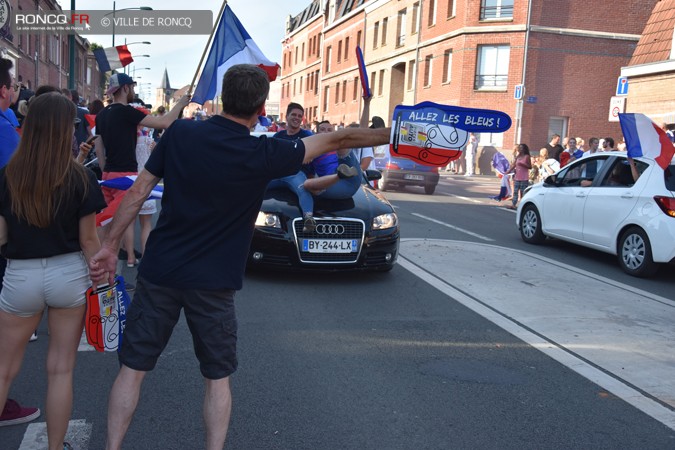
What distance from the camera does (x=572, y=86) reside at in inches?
1309

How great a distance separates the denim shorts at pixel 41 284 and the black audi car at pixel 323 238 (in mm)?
4086

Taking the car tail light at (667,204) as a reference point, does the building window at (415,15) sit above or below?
above

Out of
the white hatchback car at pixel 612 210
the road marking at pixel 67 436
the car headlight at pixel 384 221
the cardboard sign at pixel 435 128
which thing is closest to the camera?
the cardboard sign at pixel 435 128

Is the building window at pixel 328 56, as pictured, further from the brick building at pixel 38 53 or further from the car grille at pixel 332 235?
the car grille at pixel 332 235

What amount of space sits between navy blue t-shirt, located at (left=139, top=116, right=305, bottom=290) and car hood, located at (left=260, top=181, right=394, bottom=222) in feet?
13.7

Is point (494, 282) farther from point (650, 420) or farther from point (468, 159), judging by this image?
point (468, 159)

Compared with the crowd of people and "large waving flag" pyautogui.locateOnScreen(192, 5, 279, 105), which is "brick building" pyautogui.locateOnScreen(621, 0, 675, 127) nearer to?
"large waving flag" pyautogui.locateOnScreen(192, 5, 279, 105)

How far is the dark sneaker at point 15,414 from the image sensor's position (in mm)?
3658

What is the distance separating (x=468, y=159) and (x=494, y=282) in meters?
25.1

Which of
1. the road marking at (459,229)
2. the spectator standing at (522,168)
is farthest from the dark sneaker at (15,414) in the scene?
the spectator standing at (522,168)

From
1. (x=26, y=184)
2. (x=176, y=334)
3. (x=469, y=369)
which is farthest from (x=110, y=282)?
(x=469, y=369)

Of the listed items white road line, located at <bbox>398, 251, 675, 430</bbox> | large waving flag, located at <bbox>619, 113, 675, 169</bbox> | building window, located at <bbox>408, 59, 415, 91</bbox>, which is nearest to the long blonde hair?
white road line, located at <bbox>398, 251, 675, 430</bbox>

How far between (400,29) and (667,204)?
3683 cm

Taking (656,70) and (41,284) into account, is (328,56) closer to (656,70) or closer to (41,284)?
(656,70)
